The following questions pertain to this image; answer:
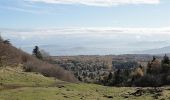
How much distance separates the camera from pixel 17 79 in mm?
49219

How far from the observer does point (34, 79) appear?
168 ft

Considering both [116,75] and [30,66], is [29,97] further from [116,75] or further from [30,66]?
[116,75]

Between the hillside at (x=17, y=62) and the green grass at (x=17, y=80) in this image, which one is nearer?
the green grass at (x=17, y=80)

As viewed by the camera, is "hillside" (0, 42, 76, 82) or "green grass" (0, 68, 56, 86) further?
"hillside" (0, 42, 76, 82)

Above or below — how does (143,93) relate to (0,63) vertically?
below

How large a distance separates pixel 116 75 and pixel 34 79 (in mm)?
77430

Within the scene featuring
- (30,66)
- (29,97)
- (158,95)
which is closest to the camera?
(29,97)

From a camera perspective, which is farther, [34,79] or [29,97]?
[34,79]

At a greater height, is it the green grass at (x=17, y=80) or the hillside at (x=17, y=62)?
the hillside at (x=17, y=62)

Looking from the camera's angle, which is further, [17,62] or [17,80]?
[17,62]

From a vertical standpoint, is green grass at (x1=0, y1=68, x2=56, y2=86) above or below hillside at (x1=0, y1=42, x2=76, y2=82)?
below

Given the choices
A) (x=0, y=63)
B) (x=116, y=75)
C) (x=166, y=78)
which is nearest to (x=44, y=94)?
(x=0, y=63)

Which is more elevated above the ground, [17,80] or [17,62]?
[17,62]

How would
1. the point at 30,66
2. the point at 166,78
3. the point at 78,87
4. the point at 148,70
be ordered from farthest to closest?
the point at 148,70
the point at 166,78
the point at 30,66
the point at 78,87
